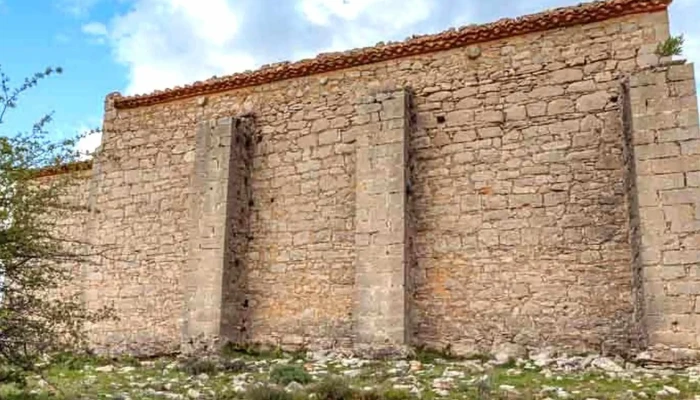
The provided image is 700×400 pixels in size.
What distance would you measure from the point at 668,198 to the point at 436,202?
10.9ft

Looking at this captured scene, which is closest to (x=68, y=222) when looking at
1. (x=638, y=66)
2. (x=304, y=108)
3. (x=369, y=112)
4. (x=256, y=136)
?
(x=256, y=136)

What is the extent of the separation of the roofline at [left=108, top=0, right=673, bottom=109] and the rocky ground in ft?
16.0

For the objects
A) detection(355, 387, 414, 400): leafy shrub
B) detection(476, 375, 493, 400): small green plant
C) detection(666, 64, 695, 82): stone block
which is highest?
detection(666, 64, 695, 82): stone block

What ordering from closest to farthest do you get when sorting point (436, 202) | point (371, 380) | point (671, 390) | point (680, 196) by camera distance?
point (671, 390) → point (371, 380) → point (680, 196) → point (436, 202)

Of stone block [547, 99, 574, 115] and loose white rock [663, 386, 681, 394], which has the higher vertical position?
stone block [547, 99, 574, 115]

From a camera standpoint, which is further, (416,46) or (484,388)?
(416,46)

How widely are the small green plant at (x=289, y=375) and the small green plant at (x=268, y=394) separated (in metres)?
0.98

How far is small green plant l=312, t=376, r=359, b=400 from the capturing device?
6.89m

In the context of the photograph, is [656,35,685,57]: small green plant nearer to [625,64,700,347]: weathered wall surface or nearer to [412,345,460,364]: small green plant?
[625,64,700,347]: weathered wall surface

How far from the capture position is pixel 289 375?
8219mm

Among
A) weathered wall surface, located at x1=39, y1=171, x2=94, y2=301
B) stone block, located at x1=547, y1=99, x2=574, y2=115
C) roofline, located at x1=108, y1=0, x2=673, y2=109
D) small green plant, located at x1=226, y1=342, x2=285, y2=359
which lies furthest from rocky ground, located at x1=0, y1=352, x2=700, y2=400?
roofline, located at x1=108, y1=0, x2=673, y2=109

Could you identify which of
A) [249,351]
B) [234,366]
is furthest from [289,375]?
[249,351]

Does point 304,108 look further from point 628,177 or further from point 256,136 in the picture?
point 628,177

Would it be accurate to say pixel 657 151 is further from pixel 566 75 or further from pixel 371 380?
pixel 371 380
